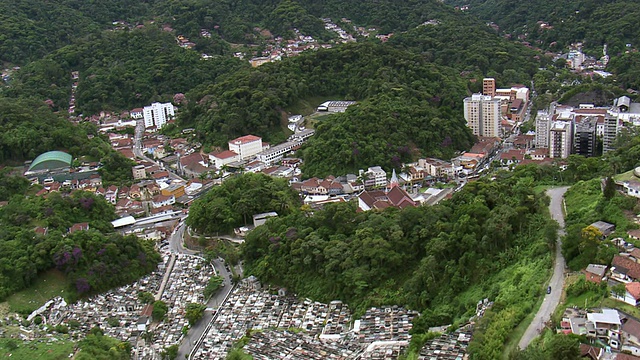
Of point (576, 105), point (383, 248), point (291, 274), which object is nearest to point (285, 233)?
point (291, 274)

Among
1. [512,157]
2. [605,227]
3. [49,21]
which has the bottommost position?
[512,157]

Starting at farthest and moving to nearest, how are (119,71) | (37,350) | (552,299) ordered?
(119,71) → (37,350) → (552,299)

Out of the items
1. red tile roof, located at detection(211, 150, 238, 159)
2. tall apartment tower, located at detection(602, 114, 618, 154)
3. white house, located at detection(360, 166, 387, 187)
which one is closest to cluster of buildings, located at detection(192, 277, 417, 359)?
white house, located at detection(360, 166, 387, 187)

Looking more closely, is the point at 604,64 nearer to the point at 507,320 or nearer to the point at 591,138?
the point at 591,138

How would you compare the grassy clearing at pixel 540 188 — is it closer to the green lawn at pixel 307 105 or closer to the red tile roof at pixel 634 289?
the red tile roof at pixel 634 289

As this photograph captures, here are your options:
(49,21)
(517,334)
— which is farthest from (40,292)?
(49,21)

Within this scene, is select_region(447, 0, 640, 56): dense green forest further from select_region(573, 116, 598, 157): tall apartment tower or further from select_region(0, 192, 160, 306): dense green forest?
select_region(0, 192, 160, 306): dense green forest

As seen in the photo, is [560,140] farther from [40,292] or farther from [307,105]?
[40,292]

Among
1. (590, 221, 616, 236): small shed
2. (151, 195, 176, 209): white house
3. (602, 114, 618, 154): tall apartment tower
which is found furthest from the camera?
(151, 195, 176, 209): white house
